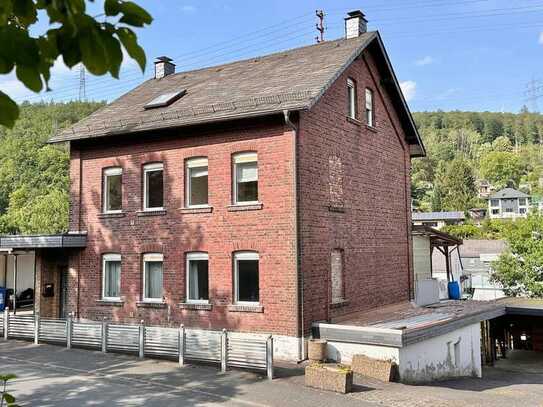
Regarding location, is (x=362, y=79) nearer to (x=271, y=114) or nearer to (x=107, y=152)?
(x=271, y=114)

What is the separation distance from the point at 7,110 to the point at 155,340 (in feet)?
46.9

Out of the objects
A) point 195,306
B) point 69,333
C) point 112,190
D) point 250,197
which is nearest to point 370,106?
point 250,197

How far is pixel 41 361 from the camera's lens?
1477 centimetres

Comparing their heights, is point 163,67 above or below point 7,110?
above

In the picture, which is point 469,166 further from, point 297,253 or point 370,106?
point 297,253

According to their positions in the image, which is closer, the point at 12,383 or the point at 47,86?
the point at 47,86

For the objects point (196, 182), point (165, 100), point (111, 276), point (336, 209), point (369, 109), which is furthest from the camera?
point (369, 109)

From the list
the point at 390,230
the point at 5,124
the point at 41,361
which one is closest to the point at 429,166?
the point at 390,230

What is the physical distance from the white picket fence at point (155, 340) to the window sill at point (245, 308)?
0.68 m

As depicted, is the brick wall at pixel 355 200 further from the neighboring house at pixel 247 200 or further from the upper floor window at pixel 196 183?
the upper floor window at pixel 196 183

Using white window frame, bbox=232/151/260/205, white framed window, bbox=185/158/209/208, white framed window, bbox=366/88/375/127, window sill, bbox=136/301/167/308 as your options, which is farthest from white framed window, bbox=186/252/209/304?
white framed window, bbox=366/88/375/127

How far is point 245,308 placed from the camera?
15516mm

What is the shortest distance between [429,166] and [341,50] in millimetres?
138982

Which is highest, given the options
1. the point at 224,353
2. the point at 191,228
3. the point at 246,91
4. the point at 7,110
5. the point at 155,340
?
the point at 246,91
